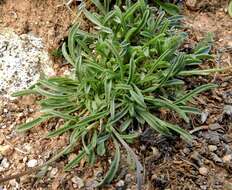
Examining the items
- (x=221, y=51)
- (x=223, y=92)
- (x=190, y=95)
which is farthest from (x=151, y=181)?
(x=221, y=51)

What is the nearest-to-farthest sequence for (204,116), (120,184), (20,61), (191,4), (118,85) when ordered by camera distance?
(120,184) → (118,85) → (204,116) → (20,61) → (191,4)

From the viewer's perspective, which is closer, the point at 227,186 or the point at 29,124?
the point at 227,186

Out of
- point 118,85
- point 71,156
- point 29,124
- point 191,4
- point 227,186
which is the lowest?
point 227,186

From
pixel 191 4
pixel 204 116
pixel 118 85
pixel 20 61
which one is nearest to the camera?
pixel 118 85

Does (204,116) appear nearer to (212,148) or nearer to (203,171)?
(212,148)

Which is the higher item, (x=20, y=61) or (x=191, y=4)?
(x=191, y=4)

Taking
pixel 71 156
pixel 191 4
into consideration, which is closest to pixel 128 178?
pixel 71 156

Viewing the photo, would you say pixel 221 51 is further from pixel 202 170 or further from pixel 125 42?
pixel 202 170

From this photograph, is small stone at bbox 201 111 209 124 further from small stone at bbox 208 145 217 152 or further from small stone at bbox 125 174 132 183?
small stone at bbox 125 174 132 183

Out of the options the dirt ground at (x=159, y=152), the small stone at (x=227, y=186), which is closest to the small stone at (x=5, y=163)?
the dirt ground at (x=159, y=152)
